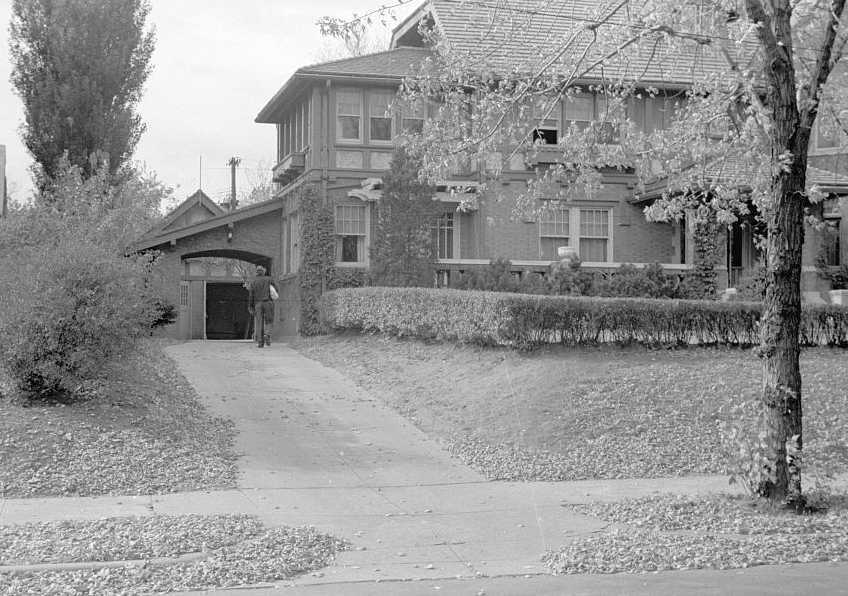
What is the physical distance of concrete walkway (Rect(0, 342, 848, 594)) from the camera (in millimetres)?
8422

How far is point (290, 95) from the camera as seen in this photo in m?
29.2

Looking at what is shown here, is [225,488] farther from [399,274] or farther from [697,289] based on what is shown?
[697,289]

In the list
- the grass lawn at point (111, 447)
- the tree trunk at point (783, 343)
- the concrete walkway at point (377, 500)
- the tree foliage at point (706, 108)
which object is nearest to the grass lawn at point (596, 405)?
the concrete walkway at point (377, 500)

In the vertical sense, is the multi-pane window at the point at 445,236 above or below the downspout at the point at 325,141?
below

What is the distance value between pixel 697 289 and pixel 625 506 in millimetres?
17129

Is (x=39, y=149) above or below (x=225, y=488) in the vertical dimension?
above

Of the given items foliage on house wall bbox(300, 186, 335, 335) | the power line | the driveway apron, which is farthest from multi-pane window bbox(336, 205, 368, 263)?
the power line

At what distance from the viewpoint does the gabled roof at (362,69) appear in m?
26.7

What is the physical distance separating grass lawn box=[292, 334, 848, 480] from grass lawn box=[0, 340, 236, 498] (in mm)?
3145

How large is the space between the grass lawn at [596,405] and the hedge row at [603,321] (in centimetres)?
27

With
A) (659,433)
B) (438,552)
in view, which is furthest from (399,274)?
(438,552)

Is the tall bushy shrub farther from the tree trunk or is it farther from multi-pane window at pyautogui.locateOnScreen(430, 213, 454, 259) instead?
multi-pane window at pyautogui.locateOnScreen(430, 213, 454, 259)

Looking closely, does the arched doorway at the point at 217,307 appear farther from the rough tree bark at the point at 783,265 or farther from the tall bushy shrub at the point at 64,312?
the rough tree bark at the point at 783,265

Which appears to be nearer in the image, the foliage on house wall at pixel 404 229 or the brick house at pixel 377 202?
the foliage on house wall at pixel 404 229
